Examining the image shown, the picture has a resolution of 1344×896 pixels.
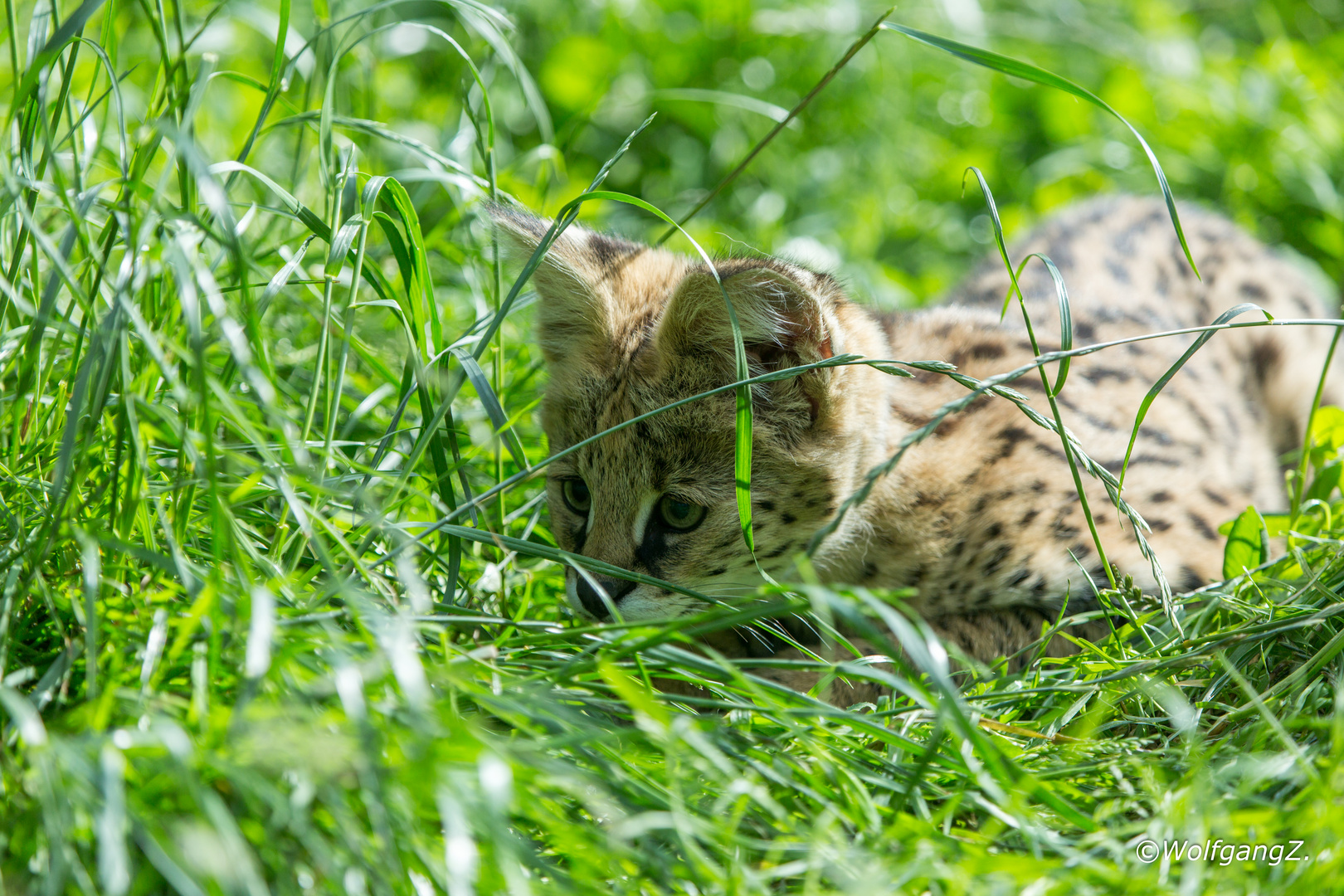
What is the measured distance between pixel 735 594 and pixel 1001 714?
2.58ft

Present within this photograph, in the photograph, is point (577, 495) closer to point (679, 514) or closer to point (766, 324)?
point (679, 514)

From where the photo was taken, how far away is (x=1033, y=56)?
20.3 feet

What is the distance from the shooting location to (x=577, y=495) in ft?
9.57

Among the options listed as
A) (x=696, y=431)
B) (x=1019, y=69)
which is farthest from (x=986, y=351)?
(x=1019, y=69)

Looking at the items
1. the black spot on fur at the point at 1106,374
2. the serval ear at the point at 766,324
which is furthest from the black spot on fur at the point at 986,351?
the serval ear at the point at 766,324

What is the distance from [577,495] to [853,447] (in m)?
0.79

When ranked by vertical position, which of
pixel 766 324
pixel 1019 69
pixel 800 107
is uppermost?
pixel 1019 69

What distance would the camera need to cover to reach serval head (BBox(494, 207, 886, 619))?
264 centimetres

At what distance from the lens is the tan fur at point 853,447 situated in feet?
8.91

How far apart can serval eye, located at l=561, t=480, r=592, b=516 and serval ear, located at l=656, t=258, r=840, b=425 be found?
454mm

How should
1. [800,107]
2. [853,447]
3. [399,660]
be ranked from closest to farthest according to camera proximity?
[399,660]
[800,107]
[853,447]

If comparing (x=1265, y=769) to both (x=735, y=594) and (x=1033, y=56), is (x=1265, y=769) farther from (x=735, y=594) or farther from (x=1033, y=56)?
(x=1033, y=56)

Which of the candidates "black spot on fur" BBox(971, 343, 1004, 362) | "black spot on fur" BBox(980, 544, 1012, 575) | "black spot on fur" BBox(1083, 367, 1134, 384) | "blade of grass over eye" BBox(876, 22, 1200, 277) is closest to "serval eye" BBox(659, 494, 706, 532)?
"black spot on fur" BBox(980, 544, 1012, 575)

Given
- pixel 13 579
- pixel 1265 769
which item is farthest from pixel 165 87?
pixel 1265 769
